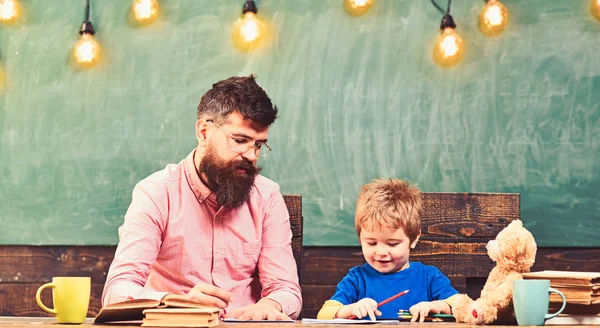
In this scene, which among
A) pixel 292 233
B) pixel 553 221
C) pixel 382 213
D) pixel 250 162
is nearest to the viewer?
pixel 382 213

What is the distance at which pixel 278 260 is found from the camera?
2848 mm

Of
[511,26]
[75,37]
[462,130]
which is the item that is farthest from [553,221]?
[75,37]

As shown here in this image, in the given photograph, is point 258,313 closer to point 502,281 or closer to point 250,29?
point 502,281

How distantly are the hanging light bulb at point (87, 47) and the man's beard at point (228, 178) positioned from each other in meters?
1.16

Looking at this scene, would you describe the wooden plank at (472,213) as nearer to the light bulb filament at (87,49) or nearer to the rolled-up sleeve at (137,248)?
the rolled-up sleeve at (137,248)

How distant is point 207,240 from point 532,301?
126 centimetres

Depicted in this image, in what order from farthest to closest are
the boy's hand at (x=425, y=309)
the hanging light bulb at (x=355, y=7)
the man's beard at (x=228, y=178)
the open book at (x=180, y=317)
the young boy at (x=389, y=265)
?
the hanging light bulb at (x=355, y=7), the man's beard at (x=228, y=178), the young boy at (x=389, y=265), the boy's hand at (x=425, y=309), the open book at (x=180, y=317)

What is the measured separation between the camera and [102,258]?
3.72m

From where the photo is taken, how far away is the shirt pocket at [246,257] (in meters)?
2.85

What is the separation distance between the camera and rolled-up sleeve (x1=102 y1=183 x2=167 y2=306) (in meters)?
2.49

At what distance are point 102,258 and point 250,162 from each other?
123 centimetres

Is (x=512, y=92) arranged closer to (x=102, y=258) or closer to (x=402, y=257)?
(x=402, y=257)

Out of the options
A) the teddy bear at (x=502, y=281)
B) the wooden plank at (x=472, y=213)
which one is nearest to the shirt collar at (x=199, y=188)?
the wooden plank at (x=472, y=213)

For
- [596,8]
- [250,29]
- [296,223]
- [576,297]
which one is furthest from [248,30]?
[576,297]
